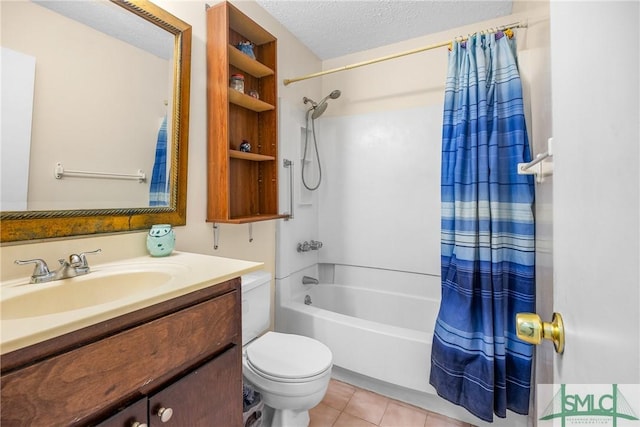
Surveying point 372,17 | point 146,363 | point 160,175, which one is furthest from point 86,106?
point 372,17

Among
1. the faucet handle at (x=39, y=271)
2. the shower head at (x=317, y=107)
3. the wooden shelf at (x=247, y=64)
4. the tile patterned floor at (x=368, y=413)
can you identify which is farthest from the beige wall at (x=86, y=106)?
the tile patterned floor at (x=368, y=413)

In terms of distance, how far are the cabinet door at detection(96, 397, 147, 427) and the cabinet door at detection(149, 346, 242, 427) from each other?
0.02 m

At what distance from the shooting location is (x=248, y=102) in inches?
65.6

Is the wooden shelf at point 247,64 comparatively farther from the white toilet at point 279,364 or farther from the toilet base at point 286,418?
the toilet base at point 286,418

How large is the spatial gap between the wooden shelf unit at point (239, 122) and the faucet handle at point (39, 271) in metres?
0.68

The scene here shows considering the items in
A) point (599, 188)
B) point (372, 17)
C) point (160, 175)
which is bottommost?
point (599, 188)

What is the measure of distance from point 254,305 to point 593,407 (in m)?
1.25

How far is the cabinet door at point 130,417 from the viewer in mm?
624

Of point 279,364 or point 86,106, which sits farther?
point 279,364

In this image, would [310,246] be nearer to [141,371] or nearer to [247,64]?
[247,64]

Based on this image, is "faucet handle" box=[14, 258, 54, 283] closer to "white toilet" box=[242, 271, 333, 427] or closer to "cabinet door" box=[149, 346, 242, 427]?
"cabinet door" box=[149, 346, 242, 427]

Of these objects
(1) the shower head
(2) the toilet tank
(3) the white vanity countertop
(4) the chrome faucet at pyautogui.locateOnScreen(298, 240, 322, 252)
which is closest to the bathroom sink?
(3) the white vanity countertop

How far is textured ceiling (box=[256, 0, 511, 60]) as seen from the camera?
182 cm

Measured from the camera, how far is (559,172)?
56 centimetres
